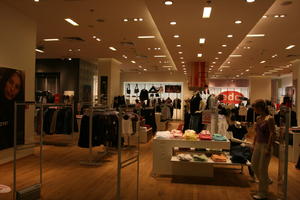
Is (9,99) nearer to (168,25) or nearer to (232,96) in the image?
(168,25)

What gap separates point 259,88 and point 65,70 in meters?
15.8

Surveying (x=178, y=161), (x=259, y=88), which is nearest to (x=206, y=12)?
(x=178, y=161)

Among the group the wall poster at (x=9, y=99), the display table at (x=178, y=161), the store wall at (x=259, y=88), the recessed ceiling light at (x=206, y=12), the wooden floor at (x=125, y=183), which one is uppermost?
the recessed ceiling light at (x=206, y=12)

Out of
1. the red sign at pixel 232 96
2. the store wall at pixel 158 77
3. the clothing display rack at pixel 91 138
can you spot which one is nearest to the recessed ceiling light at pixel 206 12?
the clothing display rack at pixel 91 138

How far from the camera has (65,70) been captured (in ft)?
47.9

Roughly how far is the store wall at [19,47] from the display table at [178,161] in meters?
3.62

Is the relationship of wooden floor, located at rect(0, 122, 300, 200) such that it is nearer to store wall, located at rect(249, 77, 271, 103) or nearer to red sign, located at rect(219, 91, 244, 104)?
store wall, located at rect(249, 77, 271, 103)

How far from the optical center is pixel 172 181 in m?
5.14

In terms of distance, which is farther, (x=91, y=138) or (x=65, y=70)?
(x=65, y=70)

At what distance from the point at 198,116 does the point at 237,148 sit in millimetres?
2135

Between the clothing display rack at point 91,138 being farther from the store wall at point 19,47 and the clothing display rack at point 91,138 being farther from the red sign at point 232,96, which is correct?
the red sign at point 232,96

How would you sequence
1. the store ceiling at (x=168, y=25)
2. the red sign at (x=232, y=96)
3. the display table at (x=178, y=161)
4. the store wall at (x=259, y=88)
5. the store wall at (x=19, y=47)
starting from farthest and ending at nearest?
the red sign at (x=232, y=96), the store wall at (x=259, y=88), the store wall at (x=19, y=47), the store ceiling at (x=168, y=25), the display table at (x=178, y=161)

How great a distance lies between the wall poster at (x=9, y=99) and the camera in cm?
605

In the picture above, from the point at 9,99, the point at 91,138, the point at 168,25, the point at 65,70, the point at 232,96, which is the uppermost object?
the point at 168,25
